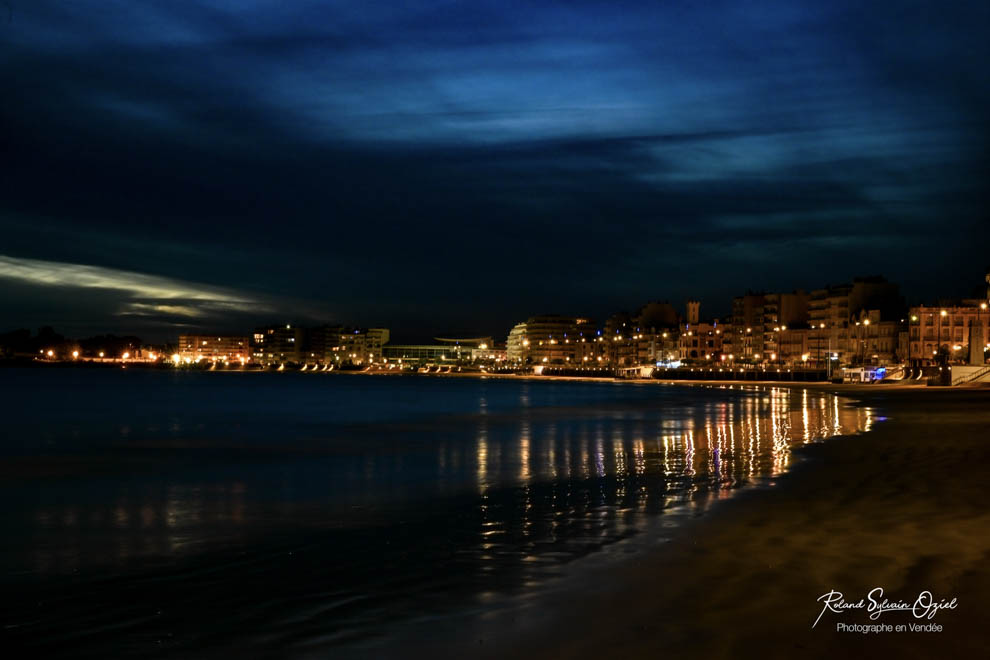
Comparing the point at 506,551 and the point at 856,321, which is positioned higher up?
the point at 856,321

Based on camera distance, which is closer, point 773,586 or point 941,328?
point 773,586

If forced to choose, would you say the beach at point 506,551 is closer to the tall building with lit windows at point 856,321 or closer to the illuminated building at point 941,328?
the illuminated building at point 941,328

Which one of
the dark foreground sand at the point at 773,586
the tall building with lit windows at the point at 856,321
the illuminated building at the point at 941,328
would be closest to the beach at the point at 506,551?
the dark foreground sand at the point at 773,586

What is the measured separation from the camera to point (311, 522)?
18.5 metres

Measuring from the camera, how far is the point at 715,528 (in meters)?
15.5

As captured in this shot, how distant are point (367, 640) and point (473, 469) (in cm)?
1908

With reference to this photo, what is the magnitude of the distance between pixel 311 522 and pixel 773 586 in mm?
10339

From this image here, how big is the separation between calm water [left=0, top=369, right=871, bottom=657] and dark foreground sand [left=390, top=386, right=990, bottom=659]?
107 cm

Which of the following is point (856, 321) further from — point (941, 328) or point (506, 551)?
point (506, 551)

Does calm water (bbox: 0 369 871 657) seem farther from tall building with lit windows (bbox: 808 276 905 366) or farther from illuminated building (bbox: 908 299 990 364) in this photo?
tall building with lit windows (bbox: 808 276 905 366)

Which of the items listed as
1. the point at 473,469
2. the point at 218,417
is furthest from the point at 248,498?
the point at 218,417

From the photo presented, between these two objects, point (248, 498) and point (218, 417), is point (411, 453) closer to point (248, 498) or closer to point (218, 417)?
point (248, 498)

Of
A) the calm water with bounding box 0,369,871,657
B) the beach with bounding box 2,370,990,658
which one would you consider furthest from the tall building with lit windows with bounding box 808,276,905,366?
the beach with bounding box 2,370,990,658

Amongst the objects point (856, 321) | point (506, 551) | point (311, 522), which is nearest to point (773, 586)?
point (506, 551)
